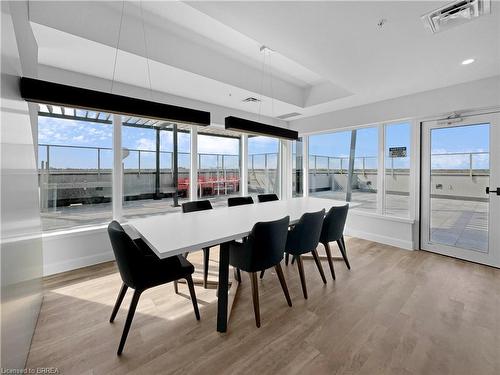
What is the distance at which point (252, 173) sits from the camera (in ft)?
18.6

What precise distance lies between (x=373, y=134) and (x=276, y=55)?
257cm

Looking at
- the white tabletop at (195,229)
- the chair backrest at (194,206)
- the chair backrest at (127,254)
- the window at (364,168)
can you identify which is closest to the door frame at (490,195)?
the window at (364,168)

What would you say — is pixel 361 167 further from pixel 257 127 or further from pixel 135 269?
pixel 135 269

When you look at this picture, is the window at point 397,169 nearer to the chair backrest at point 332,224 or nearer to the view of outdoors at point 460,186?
the view of outdoors at point 460,186

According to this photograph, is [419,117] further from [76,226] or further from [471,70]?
[76,226]

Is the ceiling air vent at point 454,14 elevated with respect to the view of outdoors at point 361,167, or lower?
elevated

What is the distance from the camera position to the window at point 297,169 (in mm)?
6027

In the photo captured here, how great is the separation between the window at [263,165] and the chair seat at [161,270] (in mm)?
3688

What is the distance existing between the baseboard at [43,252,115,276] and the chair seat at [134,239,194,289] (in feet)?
6.57

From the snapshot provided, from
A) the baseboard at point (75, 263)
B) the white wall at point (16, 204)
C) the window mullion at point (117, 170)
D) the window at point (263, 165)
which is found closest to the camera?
the white wall at point (16, 204)

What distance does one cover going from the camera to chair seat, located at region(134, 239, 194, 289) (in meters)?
1.82

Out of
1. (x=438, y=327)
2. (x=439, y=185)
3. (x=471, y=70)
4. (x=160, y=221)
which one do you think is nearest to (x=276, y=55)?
(x=471, y=70)

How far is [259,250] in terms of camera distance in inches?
79.7

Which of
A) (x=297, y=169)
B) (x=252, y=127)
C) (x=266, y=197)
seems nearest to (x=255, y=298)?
(x=252, y=127)
